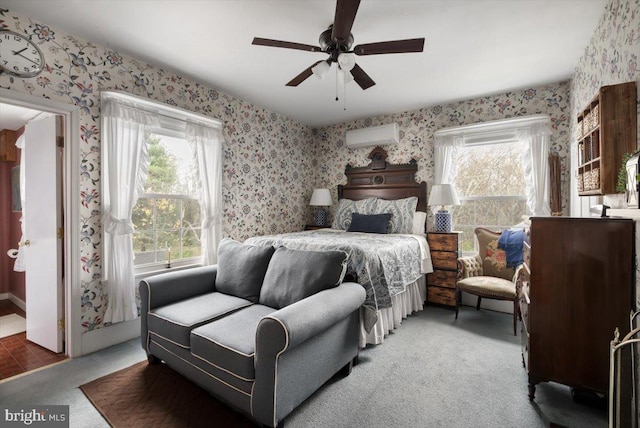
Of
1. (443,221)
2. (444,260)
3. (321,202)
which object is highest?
(321,202)

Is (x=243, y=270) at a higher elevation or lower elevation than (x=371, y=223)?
lower

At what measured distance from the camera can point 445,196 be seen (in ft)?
12.2

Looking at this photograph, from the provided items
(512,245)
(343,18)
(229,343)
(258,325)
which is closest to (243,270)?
(229,343)

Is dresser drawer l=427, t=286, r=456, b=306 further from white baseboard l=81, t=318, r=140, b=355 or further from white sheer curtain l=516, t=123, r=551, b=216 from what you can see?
white baseboard l=81, t=318, r=140, b=355

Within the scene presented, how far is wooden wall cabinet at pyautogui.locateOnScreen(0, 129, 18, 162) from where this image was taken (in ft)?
12.6

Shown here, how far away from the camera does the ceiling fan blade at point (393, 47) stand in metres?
1.93

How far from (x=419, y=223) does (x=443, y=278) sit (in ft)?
2.57

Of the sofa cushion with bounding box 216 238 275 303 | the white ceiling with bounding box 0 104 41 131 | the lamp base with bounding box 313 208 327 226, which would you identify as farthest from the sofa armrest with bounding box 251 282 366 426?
the white ceiling with bounding box 0 104 41 131

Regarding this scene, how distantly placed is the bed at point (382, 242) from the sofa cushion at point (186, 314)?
906 millimetres

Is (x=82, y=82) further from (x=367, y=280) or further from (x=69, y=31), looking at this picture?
(x=367, y=280)

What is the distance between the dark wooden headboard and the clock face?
12.4 feet

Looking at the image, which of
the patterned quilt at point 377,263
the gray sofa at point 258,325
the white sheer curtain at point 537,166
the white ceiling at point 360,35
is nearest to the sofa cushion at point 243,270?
the gray sofa at point 258,325

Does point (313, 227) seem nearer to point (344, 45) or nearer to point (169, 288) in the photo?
point (169, 288)

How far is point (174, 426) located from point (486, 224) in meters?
3.88
